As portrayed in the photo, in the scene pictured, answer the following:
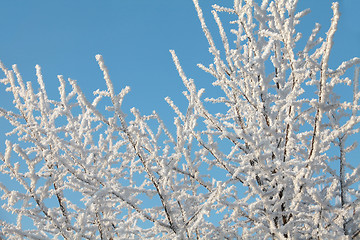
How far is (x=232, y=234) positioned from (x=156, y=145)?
1382 mm

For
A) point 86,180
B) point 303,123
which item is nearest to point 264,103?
point 303,123

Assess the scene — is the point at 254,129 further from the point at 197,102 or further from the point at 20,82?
the point at 20,82

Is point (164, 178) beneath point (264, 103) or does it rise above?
beneath

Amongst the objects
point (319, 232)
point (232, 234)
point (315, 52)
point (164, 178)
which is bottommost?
point (319, 232)

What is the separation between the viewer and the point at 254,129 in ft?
10.6

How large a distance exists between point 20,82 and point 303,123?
4.17 m

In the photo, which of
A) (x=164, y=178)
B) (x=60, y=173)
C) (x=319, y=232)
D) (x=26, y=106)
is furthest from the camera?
(x=26, y=106)

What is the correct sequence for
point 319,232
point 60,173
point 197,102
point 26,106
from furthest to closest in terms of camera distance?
point 26,106 → point 60,173 → point 197,102 → point 319,232

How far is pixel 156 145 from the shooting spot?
3.81 m

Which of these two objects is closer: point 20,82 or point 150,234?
point 150,234

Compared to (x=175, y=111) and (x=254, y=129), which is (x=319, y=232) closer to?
(x=254, y=129)

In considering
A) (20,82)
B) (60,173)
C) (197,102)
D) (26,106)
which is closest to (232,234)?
(197,102)

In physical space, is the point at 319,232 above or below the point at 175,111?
below

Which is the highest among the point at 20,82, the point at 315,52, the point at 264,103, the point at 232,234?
the point at 20,82
